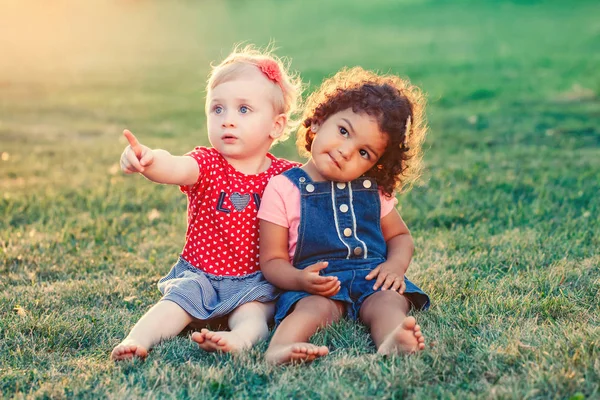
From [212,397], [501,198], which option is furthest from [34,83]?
[212,397]

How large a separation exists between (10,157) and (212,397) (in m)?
6.17

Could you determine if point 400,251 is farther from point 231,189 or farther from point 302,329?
point 231,189

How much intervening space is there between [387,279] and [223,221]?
0.82 meters

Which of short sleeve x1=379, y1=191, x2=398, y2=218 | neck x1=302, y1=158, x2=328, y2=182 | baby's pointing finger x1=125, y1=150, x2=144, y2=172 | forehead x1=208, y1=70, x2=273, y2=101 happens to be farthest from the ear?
baby's pointing finger x1=125, y1=150, x2=144, y2=172

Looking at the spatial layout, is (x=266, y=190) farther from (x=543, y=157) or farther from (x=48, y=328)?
(x=543, y=157)

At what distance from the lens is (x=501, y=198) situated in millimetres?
5801

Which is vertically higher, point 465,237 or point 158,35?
point 158,35

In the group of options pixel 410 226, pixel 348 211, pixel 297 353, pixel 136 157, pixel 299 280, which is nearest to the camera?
pixel 297 353

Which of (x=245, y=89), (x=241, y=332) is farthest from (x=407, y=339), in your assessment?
(x=245, y=89)

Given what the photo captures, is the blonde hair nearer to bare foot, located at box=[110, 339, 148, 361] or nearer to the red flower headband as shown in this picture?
the red flower headband

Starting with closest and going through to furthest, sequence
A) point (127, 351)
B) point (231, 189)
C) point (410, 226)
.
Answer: point (127, 351), point (231, 189), point (410, 226)

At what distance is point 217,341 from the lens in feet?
9.86

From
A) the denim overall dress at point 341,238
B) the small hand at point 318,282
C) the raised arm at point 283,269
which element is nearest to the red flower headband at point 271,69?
the denim overall dress at point 341,238

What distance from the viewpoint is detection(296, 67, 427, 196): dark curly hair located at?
136 inches
